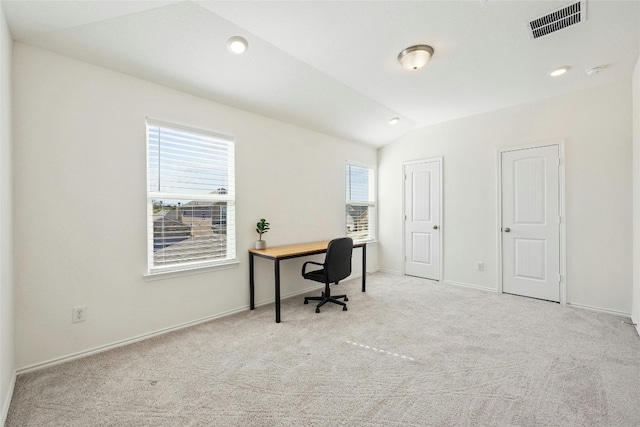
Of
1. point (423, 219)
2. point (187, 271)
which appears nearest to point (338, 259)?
point (187, 271)

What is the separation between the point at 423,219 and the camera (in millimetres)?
4863

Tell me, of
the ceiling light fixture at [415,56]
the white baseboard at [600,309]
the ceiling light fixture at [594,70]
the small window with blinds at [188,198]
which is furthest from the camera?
the white baseboard at [600,309]

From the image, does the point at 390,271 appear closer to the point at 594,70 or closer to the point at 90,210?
the point at 594,70

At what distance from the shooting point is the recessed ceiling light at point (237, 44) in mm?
2352

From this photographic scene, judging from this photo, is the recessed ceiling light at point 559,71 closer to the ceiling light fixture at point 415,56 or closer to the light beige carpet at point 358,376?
the ceiling light fixture at point 415,56

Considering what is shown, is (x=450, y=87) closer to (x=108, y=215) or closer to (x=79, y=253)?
(x=108, y=215)

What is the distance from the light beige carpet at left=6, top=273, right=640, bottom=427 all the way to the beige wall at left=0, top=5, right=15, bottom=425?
0.18 metres

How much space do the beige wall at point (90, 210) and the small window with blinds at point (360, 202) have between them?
7.24 feet

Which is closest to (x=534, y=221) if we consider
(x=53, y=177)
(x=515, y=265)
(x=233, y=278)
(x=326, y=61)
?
(x=515, y=265)

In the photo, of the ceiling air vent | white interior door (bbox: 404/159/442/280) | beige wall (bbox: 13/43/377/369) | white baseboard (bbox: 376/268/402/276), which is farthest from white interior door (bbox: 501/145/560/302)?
beige wall (bbox: 13/43/377/369)

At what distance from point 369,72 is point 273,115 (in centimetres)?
131

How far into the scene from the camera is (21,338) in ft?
6.84

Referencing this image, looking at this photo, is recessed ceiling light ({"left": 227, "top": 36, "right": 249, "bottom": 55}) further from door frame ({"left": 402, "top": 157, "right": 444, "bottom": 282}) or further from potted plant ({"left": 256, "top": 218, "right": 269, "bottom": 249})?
door frame ({"left": 402, "top": 157, "right": 444, "bottom": 282})

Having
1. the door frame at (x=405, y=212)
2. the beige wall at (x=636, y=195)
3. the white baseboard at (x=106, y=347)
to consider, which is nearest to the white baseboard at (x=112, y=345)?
the white baseboard at (x=106, y=347)
